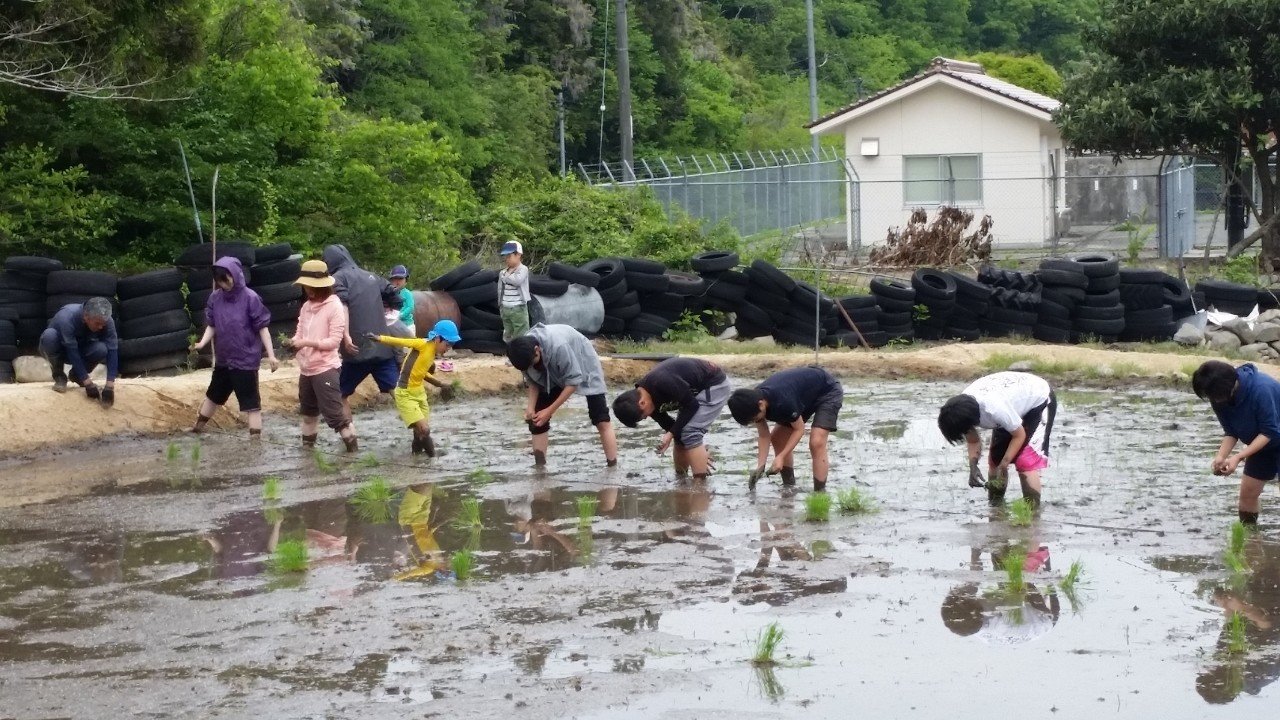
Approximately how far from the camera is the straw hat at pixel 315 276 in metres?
13.5

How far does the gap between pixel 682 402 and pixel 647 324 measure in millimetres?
9598

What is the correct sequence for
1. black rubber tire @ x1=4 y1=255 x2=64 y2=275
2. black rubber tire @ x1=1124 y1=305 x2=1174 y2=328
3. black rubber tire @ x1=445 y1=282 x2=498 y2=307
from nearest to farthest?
black rubber tire @ x1=4 y1=255 x2=64 y2=275 < black rubber tire @ x1=445 y1=282 x2=498 y2=307 < black rubber tire @ x1=1124 y1=305 x2=1174 y2=328

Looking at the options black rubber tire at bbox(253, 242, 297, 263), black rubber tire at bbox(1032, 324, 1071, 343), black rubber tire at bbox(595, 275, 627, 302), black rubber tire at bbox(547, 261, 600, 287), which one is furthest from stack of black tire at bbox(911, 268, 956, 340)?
black rubber tire at bbox(253, 242, 297, 263)

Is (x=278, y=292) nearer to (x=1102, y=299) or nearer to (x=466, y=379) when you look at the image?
(x=466, y=379)

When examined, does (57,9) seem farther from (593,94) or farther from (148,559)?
(593,94)

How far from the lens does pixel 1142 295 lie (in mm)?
20797

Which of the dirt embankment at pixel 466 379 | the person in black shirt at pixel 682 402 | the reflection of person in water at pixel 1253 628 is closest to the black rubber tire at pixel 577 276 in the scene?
the dirt embankment at pixel 466 379

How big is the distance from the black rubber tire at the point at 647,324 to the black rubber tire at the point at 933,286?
342cm

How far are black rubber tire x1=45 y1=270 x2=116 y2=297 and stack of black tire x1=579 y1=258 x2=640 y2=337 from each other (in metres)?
6.02

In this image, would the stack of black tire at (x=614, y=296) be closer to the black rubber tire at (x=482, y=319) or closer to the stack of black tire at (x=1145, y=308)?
the black rubber tire at (x=482, y=319)

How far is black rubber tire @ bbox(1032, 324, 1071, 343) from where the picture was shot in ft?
68.0

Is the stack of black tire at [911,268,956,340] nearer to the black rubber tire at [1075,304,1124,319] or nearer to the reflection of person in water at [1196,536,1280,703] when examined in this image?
the black rubber tire at [1075,304,1124,319]

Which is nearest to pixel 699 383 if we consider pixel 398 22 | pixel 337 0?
pixel 337 0

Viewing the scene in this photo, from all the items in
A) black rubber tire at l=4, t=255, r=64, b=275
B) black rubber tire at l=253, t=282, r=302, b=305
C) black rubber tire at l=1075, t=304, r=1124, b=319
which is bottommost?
black rubber tire at l=1075, t=304, r=1124, b=319
